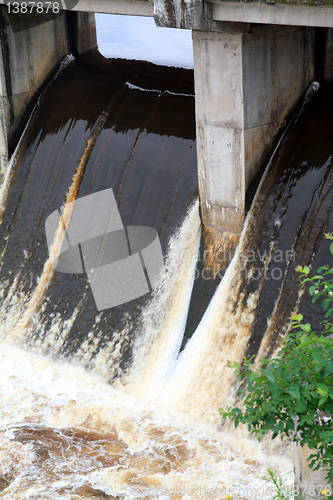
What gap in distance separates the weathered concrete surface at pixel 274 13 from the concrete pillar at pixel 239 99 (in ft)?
1.00

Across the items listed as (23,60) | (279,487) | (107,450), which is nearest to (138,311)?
(107,450)

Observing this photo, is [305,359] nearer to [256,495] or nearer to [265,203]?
[256,495]

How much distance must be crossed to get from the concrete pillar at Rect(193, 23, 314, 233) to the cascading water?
0.81ft

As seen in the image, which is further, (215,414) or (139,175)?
(139,175)

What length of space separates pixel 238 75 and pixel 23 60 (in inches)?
160

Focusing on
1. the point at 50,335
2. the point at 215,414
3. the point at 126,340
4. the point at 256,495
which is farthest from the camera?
the point at 50,335

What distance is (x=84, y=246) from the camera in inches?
398

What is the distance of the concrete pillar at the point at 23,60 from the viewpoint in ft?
36.2

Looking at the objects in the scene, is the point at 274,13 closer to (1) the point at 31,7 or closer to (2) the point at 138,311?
(2) the point at 138,311

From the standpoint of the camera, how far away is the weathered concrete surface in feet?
23.8

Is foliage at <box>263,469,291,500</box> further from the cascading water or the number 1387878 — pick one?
the number 1387878

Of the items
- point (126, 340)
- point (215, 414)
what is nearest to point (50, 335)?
point (126, 340)

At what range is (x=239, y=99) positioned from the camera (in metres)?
8.37

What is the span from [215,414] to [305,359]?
3510mm
